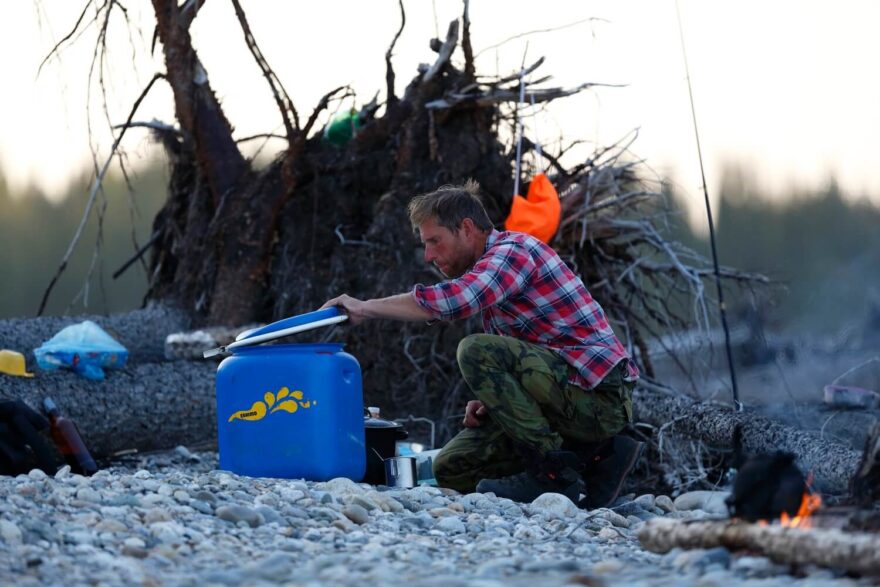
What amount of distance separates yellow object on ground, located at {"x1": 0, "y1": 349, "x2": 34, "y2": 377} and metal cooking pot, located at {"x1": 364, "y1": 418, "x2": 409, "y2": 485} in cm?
255

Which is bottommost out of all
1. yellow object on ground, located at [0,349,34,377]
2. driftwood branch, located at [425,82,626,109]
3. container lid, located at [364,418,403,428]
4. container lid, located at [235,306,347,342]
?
container lid, located at [364,418,403,428]

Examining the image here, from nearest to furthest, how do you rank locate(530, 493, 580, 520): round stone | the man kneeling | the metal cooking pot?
locate(530, 493, 580, 520): round stone → the man kneeling → the metal cooking pot

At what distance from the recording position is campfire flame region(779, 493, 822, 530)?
108 inches

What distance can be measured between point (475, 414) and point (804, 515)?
6.33 feet

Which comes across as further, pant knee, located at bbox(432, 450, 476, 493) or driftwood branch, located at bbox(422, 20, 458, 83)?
driftwood branch, located at bbox(422, 20, 458, 83)

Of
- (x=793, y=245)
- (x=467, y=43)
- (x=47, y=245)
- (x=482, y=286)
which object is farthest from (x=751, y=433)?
(x=47, y=245)

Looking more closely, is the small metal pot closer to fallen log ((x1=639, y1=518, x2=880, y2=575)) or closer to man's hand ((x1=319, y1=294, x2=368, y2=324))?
man's hand ((x1=319, y1=294, x2=368, y2=324))

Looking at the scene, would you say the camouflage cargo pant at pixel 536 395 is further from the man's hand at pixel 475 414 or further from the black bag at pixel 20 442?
the black bag at pixel 20 442

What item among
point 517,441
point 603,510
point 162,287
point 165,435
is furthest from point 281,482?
point 162,287

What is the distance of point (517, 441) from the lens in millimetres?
4230

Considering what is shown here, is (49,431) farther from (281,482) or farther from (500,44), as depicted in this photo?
(500,44)

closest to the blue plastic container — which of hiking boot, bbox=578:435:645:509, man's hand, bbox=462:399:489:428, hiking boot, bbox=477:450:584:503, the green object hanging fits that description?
man's hand, bbox=462:399:489:428

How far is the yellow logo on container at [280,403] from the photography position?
14.0ft

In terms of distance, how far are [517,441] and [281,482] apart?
2.91ft
